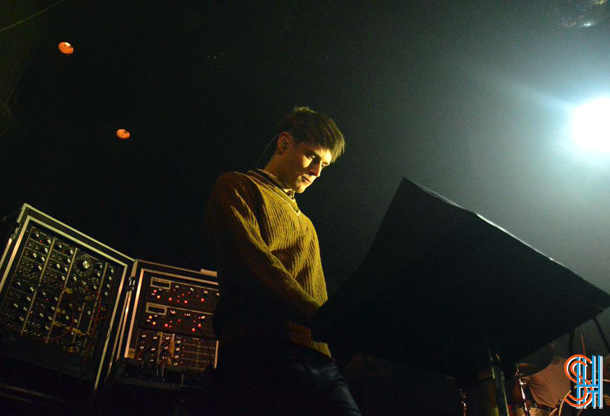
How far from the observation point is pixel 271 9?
10.0 feet

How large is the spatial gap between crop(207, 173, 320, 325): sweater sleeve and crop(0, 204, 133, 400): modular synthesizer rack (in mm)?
1602

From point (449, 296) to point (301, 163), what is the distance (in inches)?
36.8

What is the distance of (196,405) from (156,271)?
218 cm

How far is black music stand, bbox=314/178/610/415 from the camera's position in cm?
73

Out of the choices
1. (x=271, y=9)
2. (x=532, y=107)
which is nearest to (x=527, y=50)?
(x=532, y=107)

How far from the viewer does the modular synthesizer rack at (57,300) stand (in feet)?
7.52

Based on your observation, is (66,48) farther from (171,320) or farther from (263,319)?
(263,319)

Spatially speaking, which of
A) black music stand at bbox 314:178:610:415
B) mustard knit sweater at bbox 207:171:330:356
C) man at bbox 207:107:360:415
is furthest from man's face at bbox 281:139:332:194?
black music stand at bbox 314:178:610:415

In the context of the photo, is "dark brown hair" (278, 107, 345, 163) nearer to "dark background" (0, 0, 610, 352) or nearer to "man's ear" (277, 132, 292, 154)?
"man's ear" (277, 132, 292, 154)

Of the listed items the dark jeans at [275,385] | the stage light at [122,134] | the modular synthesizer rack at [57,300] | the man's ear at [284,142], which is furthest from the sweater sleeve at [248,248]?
the stage light at [122,134]

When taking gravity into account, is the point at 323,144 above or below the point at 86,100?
below

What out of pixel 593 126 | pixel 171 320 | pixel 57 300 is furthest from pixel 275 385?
pixel 593 126

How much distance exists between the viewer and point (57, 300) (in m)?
2.57

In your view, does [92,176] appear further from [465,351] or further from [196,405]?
[465,351]
